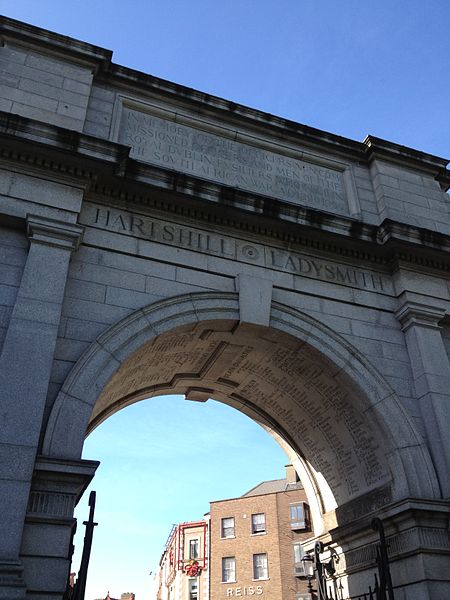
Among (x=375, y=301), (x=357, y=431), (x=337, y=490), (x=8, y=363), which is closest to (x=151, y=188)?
(x=8, y=363)

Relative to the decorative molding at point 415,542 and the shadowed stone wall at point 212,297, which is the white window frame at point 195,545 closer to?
the shadowed stone wall at point 212,297

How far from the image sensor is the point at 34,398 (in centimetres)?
795

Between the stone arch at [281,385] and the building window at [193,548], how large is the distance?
1628 inches

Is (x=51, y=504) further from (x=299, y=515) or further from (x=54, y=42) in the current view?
(x=299, y=515)

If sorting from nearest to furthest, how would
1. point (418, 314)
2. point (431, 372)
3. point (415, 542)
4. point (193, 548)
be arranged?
point (415, 542), point (431, 372), point (418, 314), point (193, 548)

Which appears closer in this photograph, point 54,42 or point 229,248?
point 229,248

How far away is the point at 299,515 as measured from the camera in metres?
41.2

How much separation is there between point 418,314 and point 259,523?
34.6 m

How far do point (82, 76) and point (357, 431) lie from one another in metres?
9.28

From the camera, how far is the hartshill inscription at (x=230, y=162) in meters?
12.4

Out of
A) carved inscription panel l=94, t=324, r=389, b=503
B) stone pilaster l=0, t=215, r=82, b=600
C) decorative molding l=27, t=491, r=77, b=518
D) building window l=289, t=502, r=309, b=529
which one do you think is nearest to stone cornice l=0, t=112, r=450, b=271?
stone pilaster l=0, t=215, r=82, b=600

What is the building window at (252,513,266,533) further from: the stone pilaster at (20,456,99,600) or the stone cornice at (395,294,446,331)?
the stone pilaster at (20,456,99,600)

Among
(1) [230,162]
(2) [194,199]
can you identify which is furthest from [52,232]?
Answer: (1) [230,162]

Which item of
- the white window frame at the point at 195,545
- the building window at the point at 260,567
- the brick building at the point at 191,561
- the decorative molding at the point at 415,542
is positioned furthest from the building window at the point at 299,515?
the decorative molding at the point at 415,542
